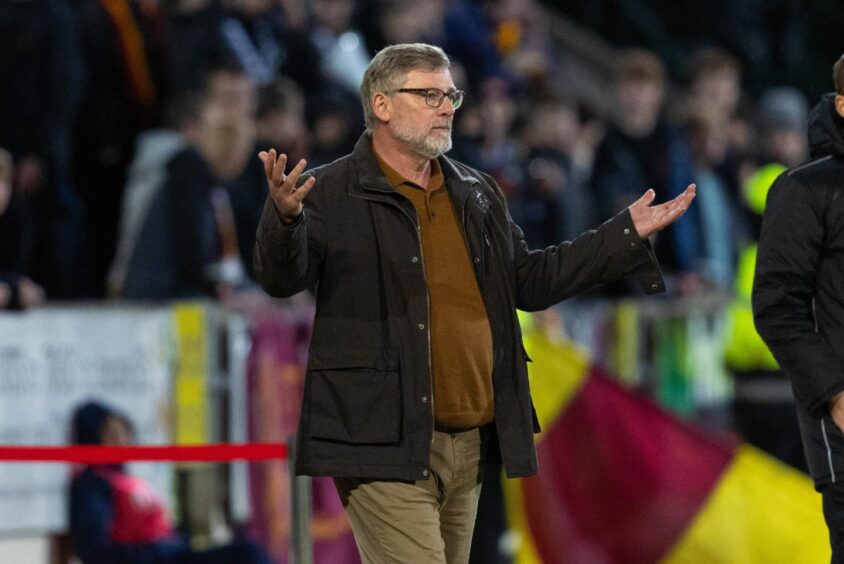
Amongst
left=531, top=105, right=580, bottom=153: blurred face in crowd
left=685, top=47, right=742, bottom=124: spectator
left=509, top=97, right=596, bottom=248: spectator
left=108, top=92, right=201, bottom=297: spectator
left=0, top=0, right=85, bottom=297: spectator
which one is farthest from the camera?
left=685, top=47, right=742, bottom=124: spectator

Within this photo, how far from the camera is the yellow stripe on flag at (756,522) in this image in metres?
7.00

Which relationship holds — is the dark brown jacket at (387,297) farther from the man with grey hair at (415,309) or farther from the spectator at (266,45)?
the spectator at (266,45)

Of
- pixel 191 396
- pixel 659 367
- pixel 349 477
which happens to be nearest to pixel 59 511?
pixel 191 396

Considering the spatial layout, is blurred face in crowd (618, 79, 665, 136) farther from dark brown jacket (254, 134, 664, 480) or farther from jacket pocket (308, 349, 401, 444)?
jacket pocket (308, 349, 401, 444)

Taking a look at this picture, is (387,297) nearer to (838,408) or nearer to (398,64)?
(398,64)

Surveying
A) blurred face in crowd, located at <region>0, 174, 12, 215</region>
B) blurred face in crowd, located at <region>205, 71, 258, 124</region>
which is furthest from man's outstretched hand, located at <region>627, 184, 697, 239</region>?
blurred face in crowd, located at <region>205, 71, 258, 124</region>

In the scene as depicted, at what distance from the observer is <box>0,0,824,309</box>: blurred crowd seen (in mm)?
8164

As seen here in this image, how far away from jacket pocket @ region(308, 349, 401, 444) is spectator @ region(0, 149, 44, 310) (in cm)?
313

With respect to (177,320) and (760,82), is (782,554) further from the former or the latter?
(760,82)

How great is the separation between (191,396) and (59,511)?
902 millimetres

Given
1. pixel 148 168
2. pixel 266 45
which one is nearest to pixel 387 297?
pixel 148 168

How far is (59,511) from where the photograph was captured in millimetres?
7086

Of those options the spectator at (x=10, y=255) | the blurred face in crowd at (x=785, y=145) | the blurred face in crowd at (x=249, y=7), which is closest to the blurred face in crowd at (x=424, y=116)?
the spectator at (x=10, y=255)

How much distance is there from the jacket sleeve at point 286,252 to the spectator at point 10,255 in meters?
3.09
